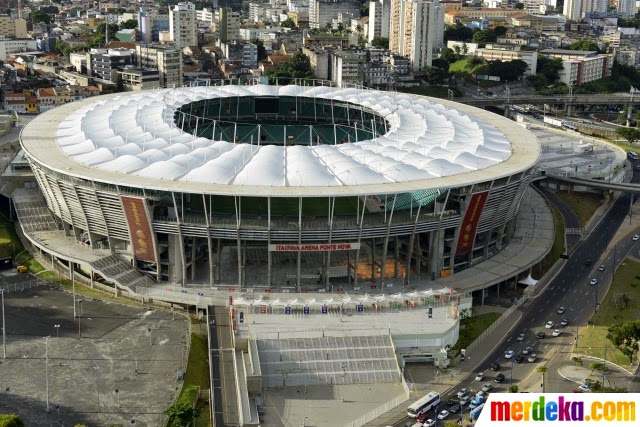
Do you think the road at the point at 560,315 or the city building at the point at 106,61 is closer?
the road at the point at 560,315

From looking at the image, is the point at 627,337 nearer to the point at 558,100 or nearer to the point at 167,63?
the point at 558,100

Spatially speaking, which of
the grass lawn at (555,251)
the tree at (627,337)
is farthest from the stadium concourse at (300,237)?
the tree at (627,337)

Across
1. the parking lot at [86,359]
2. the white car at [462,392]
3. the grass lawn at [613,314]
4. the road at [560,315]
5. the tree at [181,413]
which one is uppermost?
the tree at [181,413]

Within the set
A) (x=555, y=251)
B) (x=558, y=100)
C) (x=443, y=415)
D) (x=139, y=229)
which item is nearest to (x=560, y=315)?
(x=555, y=251)

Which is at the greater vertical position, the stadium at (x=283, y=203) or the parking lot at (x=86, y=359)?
the stadium at (x=283, y=203)

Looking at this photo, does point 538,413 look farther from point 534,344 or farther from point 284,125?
point 284,125

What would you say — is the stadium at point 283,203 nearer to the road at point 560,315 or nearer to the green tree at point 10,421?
the road at point 560,315

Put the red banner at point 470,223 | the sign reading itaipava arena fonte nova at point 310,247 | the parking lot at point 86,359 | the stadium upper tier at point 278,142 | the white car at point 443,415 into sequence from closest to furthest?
the white car at point 443,415 → the parking lot at point 86,359 → the sign reading itaipava arena fonte nova at point 310,247 → the stadium upper tier at point 278,142 → the red banner at point 470,223
